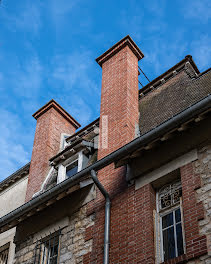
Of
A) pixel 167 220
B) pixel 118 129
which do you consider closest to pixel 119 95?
pixel 118 129

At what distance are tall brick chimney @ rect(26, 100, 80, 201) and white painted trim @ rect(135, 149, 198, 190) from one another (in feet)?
14.2

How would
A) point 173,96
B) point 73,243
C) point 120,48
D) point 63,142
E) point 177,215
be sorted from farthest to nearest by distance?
1. point 63,142
2. point 120,48
3. point 173,96
4. point 73,243
5. point 177,215

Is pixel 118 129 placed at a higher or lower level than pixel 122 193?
higher

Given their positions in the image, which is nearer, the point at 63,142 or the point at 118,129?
the point at 118,129

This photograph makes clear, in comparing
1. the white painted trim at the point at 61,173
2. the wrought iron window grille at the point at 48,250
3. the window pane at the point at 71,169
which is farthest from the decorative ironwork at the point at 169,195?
the white painted trim at the point at 61,173

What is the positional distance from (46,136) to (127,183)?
5.41 m

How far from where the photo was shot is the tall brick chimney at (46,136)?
1367cm

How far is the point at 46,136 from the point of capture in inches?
585

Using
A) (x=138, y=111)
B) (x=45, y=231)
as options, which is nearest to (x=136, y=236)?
(x=45, y=231)

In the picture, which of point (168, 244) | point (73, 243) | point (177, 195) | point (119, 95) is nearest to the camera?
point (168, 244)

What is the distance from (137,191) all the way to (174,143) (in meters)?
1.20

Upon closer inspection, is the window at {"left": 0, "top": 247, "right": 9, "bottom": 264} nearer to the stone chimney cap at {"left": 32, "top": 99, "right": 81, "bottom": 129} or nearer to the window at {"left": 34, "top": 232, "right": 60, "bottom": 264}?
the window at {"left": 34, "top": 232, "right": 60, "bottom": 264}

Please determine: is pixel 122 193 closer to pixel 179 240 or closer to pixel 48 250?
pixel 179 240

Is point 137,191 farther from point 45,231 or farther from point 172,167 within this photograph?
point 45,231
